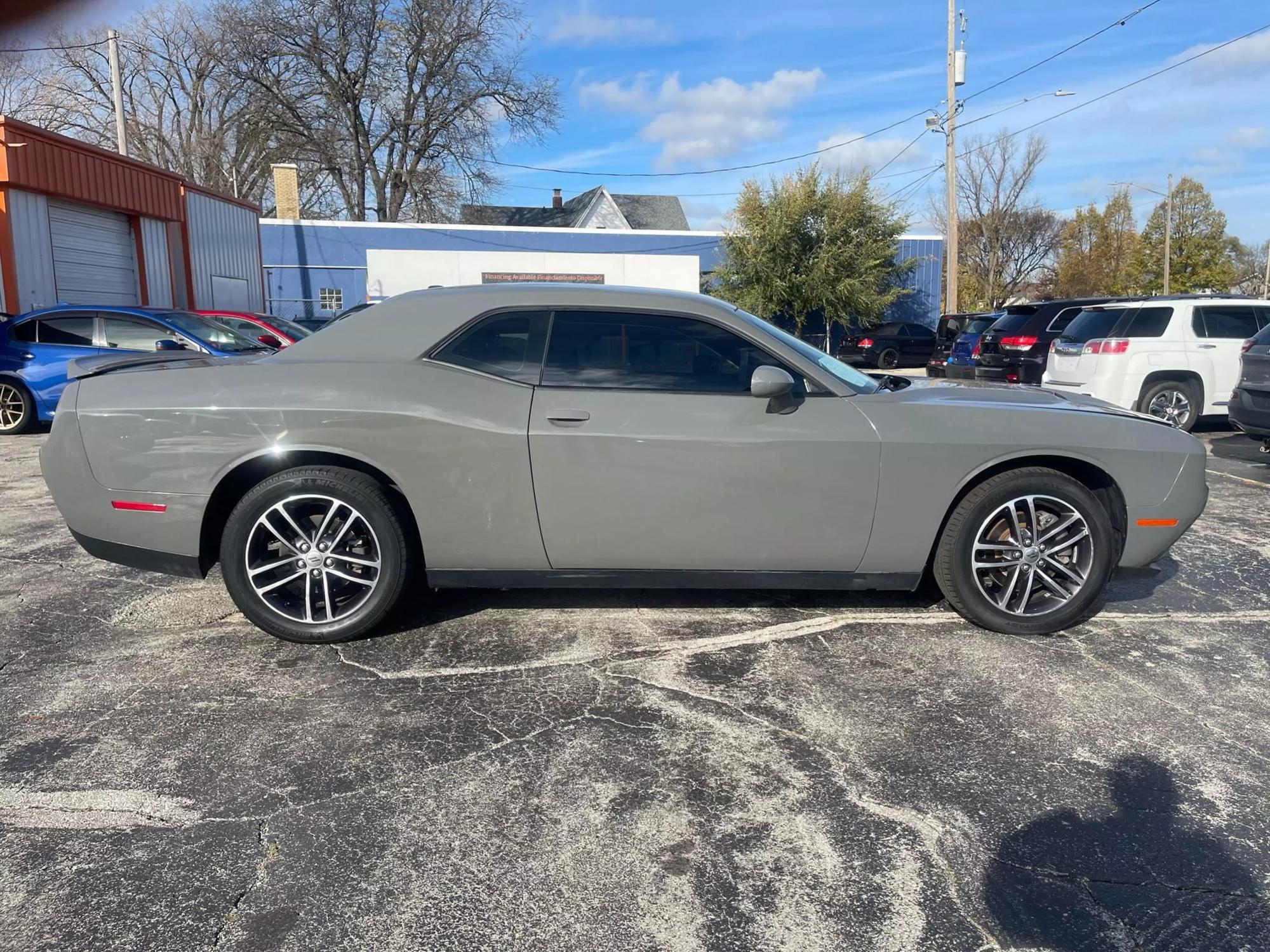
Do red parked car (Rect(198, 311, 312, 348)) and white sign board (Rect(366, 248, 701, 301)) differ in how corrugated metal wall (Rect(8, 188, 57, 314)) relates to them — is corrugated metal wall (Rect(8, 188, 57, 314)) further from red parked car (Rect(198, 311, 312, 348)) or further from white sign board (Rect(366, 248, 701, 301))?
white sign board (Rect(366, 248, 701, 301))

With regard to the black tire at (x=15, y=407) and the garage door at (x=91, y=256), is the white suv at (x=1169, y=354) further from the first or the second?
the garage door at (x=91, y=256)

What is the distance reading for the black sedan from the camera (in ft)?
78.5

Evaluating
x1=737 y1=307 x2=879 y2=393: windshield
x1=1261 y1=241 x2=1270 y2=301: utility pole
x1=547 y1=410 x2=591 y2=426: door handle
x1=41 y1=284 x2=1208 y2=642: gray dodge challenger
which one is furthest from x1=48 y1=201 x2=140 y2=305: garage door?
x1=1261 y1=241 x2=1270 y2=301: utility pole

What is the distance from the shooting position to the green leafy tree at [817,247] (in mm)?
27672

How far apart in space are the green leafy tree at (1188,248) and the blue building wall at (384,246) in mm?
25637

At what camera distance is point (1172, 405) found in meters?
10.3

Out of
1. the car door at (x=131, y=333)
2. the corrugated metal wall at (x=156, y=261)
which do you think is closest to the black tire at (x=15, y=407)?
the car door at (x=131, y=333)

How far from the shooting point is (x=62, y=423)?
3818mm

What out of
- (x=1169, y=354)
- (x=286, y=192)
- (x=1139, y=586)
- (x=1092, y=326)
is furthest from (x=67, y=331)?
(x=286, y=192)

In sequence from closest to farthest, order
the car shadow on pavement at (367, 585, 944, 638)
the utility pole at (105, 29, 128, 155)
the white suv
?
1. the car shadow on pavement at (367, 585, 944, 638)
2. the white suv
3. the utility pole at (105, 29, 128, 155)

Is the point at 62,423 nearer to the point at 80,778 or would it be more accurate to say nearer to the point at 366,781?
the point at 80,778

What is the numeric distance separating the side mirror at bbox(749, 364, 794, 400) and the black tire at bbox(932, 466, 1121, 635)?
3.20ft

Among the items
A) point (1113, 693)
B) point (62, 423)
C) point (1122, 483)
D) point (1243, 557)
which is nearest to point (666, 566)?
point (1113, 693)

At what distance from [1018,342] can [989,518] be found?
33.1ft
